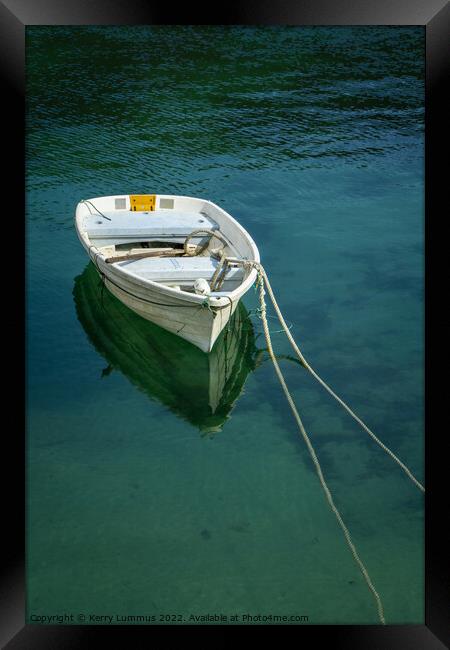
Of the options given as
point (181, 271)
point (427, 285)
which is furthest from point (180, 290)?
point (427, 285)

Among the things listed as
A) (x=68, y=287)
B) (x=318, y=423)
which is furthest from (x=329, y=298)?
(x=68, y=287)

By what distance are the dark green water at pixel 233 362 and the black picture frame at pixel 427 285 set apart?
4.45 feet

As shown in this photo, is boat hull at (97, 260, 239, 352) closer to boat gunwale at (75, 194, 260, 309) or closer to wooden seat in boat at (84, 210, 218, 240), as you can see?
boat gunwale at (75, 194, 260, 309)

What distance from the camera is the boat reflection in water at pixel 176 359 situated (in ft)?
29.3

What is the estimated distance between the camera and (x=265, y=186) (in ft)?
46.2

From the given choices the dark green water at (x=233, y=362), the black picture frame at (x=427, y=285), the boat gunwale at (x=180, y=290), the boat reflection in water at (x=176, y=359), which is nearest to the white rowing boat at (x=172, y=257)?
the boat gunwale at (x=180, y=290)

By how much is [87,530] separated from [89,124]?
10546 mm

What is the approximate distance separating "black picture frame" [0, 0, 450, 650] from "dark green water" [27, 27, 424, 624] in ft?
4.45

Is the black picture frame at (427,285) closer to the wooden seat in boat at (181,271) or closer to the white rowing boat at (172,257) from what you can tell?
the white rowing boat at (172,257)

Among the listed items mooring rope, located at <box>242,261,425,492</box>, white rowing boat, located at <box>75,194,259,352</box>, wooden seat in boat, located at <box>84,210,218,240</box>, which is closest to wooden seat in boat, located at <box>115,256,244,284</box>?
white rowing boat, located at <box>75,194,259,352</box>

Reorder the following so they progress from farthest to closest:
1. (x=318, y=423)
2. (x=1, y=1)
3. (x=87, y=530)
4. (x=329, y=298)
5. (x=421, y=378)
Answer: (x=329, y=298) < (x=421, y=378) < (x=318, y=423) < (x=87, y=530) < (x=1, y=1)

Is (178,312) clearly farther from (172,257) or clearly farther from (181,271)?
(172,257)

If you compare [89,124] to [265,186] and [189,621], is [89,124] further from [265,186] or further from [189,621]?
[189,621]

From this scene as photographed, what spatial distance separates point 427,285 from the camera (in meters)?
5.73
